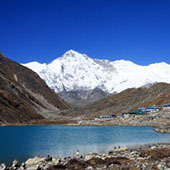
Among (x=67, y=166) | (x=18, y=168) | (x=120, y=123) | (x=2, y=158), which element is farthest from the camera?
(x=120, y=123)

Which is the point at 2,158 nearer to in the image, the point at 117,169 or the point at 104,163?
the point at 104,163

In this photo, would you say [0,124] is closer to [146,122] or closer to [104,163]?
[146,122]

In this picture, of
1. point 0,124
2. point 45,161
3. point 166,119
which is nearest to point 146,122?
point 166,119

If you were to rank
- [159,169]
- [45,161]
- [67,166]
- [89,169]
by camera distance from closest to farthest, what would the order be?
[159,169], [89,169], [67,166], [45,161]

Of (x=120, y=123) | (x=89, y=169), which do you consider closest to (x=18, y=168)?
(x=89, y=169)

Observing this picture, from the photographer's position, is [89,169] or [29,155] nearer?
[89,169]

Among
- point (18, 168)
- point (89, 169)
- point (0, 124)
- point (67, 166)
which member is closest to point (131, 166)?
point (89, 169)

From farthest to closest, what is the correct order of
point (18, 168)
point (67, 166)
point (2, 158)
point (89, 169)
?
point (2, 158), point (18, 168), point (67, 166), point (89, 169)

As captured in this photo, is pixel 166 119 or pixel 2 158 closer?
pixel 2 158

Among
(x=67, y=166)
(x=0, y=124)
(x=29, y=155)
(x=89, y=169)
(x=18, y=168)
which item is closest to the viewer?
(x=89, y=169)
